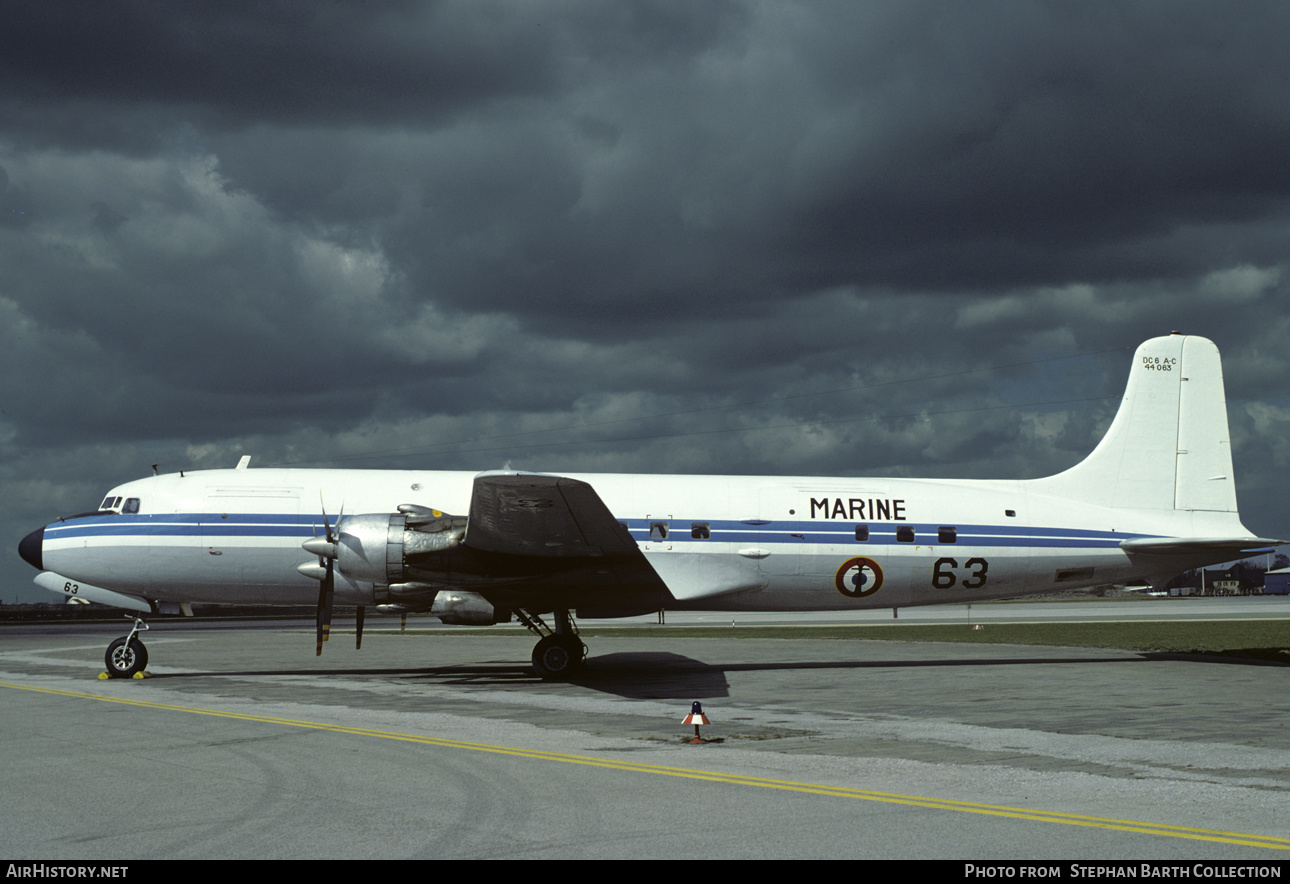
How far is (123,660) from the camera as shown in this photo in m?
22.1

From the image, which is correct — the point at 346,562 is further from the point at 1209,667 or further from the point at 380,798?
the point at 1209,667

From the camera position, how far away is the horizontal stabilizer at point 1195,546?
23703 mm

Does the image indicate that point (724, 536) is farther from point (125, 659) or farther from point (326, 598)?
point (125, 659)

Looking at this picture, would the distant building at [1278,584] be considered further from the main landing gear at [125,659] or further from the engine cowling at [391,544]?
the main landing gear at [125,659]

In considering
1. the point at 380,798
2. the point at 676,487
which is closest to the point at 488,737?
the point at 380,798

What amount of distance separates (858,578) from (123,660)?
1609 centimetres

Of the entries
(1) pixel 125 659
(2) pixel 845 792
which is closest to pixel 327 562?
(1) pixel 125 659

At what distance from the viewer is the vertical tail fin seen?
2514cm

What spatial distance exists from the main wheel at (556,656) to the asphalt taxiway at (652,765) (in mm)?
466

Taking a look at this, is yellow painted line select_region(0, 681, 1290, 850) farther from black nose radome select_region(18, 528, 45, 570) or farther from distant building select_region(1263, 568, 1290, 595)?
distant building select_region(1263, 568, 1290, 595)

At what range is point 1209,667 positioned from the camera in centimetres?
2319

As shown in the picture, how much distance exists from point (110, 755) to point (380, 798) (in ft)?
15.1

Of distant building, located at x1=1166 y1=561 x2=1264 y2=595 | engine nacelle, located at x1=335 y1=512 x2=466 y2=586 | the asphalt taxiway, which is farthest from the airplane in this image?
distant building, located at x1=1166 y1=561 x2=1264 y2=595

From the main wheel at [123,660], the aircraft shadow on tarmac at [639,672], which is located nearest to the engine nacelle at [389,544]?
the aircraft shadow on tarmac at [639,672]
